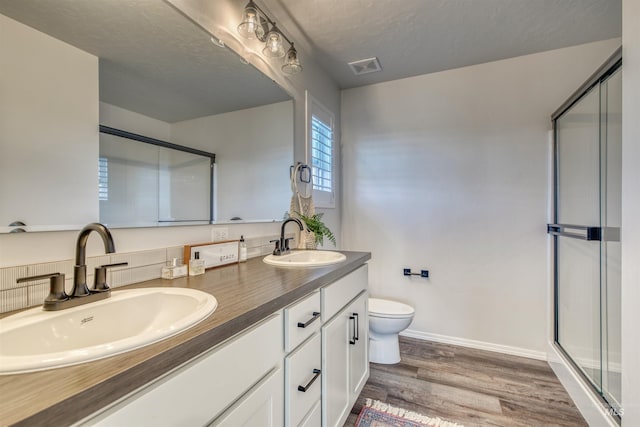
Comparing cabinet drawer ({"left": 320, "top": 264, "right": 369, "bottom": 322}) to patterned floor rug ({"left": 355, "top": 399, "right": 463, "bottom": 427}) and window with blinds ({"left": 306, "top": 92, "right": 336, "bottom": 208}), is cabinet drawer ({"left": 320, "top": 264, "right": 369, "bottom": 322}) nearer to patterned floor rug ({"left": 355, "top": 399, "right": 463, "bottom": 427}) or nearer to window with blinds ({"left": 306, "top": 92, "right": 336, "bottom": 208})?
patterned floor rug ({"left": 355, "top": 399, "right": 463, "bottom": 427})

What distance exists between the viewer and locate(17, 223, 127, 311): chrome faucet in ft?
2.36

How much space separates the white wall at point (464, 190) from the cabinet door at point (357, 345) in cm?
100

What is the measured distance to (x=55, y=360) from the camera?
→ 1.59ft

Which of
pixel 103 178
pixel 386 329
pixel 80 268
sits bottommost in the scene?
pixel 386 329

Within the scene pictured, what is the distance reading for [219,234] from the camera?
1428 mm

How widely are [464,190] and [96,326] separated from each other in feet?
8.15

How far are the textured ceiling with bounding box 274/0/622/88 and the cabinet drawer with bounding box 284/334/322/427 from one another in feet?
6.19

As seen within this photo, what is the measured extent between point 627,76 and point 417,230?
5.25ft

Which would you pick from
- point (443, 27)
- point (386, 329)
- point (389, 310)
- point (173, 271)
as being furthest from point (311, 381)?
point (443, 27)

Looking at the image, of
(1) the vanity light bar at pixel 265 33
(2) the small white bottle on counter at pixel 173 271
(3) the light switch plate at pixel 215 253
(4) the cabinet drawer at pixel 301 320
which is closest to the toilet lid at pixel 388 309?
(4) the cabinet drawer at pixel 301 320

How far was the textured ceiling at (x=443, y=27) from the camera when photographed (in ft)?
5.63

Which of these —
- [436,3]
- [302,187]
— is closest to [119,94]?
[302,187]

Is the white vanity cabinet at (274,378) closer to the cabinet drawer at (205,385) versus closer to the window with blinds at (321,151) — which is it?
the cabinet drawer at (205,385)

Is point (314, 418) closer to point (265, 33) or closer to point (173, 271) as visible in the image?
point (173, 271)
